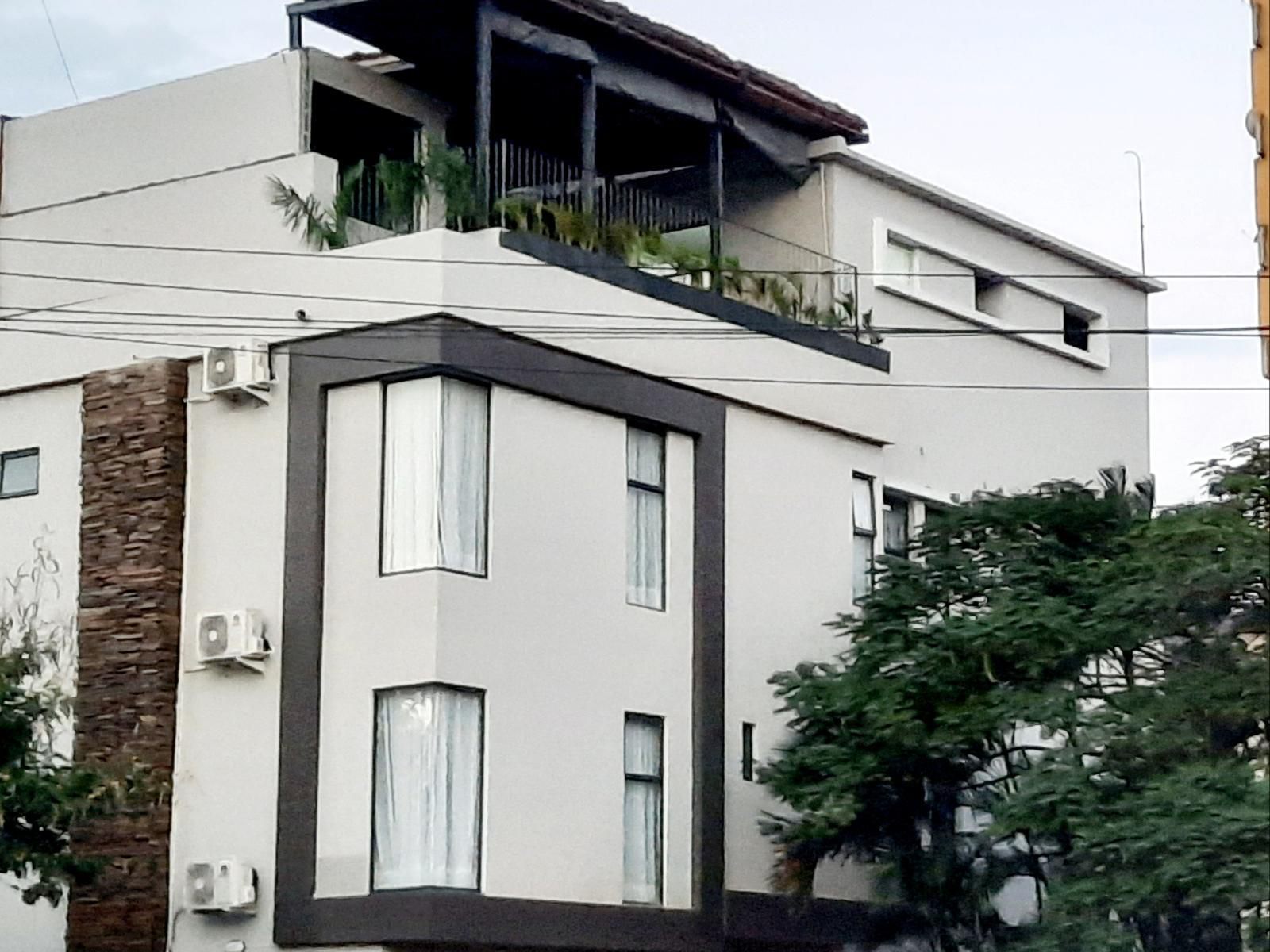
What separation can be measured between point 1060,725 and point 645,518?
4397mm

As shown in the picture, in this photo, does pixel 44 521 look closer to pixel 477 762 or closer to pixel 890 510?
pixel 477 762

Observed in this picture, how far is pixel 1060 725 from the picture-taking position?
23.0 metres

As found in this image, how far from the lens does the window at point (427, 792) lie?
22172 millimetres

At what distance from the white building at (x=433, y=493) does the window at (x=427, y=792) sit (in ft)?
0.09

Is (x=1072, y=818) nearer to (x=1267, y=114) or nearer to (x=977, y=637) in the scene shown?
(x=977, y=637)

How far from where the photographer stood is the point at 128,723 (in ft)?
77.8

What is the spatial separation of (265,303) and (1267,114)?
32.0 feet

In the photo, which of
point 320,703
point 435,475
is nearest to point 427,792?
point 320,703

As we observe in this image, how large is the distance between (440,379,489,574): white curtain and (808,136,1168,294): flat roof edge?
23.4 ft

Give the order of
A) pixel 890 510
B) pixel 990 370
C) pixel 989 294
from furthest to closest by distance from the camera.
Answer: pixel 989 294, pixel 990 370, pixel 890 510

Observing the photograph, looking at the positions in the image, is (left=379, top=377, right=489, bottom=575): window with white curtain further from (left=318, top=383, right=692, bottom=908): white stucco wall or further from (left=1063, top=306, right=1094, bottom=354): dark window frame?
(left=1063, top=306, right=1094, bottom=354): dark window frame

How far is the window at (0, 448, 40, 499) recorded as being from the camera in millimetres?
25453

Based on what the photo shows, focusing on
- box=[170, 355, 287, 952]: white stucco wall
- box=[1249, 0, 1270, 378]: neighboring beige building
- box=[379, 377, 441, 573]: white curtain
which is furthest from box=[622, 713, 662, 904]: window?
box=[1249, 0, 1270, 378]: neighboring beige building

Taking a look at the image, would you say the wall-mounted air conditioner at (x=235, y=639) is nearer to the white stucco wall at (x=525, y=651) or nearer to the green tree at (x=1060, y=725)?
the white stucco wall at (x=525, y=651)
